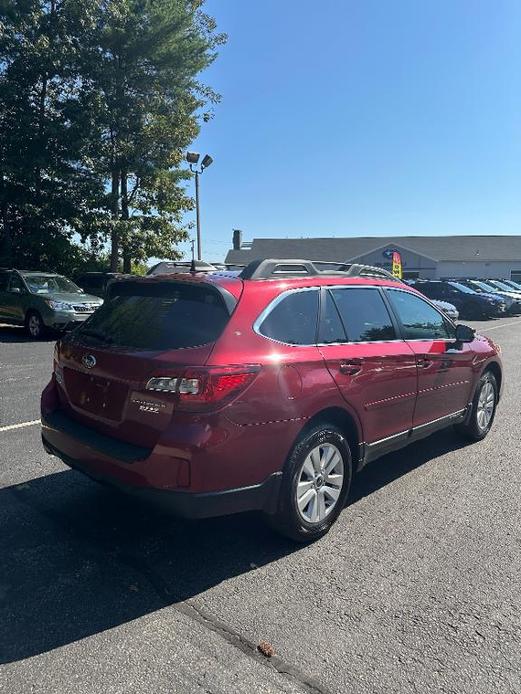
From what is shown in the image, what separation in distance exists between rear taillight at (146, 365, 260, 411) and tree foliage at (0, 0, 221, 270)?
19052 mm

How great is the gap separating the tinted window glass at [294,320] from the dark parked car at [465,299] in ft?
70.7

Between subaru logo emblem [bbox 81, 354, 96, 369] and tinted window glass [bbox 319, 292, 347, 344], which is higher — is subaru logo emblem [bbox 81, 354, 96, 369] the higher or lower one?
the lower one

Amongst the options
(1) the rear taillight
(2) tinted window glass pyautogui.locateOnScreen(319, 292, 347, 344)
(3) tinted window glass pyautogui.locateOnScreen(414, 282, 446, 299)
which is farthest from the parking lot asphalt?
(3) tinted window glass pyautogui.locateOnScreen(414, 282, 446, 299)

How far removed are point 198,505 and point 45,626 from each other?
0.90 m

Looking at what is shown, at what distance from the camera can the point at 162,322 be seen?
3.31 metres

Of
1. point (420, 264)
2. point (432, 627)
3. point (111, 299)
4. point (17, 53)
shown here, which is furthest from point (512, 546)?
point (420, 264)

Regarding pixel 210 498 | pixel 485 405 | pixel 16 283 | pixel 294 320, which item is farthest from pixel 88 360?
pixel 16 283

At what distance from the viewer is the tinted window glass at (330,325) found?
364cm

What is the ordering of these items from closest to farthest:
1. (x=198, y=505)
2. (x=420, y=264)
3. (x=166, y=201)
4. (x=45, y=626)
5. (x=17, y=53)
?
1. (x=45, y=626)
2. (x=198, y=505)
3. (x=17, y=53)
4. (x=166, y=201)
5. (x=420, y=264)

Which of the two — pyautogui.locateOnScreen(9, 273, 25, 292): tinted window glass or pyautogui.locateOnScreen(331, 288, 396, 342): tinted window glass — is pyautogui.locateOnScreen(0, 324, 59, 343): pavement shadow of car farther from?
pyautogui.locateOnScreen(331, 288, 396, 342): tinted window glass

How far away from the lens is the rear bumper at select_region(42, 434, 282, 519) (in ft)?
9.43

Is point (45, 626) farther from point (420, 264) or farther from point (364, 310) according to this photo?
point (420, 264)

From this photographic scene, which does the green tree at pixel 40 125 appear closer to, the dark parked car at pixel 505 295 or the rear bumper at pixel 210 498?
the dark parked car at pixel 505 295

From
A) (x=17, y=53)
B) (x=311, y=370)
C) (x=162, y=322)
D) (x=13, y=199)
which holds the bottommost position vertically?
(x=311, y=370)
